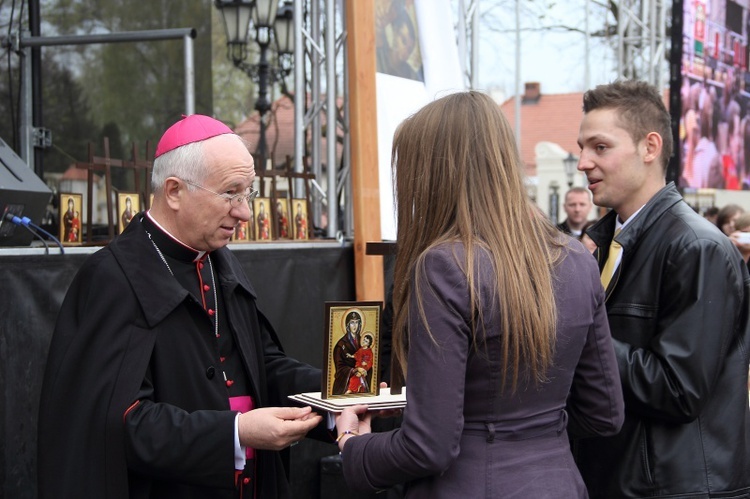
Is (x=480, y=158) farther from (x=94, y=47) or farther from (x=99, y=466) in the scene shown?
(x=94, y=47)

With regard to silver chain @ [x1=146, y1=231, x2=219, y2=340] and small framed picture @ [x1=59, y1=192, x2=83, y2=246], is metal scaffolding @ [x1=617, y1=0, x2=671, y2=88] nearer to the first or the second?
small framed picture @ [x1=59, y1=192, x2=83, y2=246]

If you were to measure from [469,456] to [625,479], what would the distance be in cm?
81

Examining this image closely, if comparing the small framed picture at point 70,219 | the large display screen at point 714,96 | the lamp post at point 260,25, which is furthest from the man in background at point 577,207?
the small framed picture at point 70,219

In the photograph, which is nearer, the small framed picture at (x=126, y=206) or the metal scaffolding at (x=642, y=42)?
the small framed picture at (x=126, y=206)

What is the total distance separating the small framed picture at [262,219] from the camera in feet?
15.3

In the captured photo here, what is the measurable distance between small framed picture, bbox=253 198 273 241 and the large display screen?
3746mm

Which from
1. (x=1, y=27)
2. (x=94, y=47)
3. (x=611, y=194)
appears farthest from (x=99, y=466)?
(x=94, y=47)

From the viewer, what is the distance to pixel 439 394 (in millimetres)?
1827

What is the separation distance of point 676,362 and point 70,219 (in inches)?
102

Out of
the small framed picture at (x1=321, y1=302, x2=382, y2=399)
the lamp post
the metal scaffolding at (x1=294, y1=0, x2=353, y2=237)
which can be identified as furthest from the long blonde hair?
the lamp post

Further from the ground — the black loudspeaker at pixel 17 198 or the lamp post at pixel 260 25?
the lamp post at pixel 260 25

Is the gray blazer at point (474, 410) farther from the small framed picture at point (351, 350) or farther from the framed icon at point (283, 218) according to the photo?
the framed icon at point (283, 218)

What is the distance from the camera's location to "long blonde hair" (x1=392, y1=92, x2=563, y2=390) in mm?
1873

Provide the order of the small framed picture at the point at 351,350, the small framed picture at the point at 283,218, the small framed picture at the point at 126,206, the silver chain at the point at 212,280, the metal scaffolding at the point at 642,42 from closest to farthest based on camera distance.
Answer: the small framed picture at the point at 351,350
the silver chain at the point at 212,280
the small framed picture at the point at 126,206
the small framed picture at the point at 283,218
the metal scaffolding at the point at 642,42
